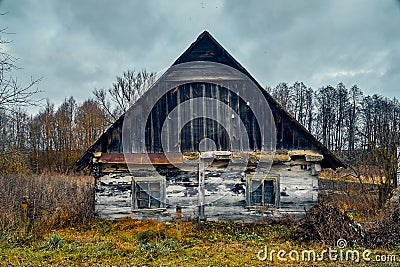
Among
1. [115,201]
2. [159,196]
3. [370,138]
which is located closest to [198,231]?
[159,196]

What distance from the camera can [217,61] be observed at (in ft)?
32.4

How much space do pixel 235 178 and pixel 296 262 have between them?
3.67m

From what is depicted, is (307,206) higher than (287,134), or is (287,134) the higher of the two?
(287,134)

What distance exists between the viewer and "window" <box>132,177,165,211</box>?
9.70 m

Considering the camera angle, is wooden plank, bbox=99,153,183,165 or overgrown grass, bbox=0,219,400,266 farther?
wooden plank, bbox=99,153,183,165

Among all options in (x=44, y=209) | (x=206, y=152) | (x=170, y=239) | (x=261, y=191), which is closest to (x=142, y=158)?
(x=206, y=152)

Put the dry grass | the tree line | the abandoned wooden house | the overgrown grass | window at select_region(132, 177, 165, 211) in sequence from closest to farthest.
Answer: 1. the overgrown grass
2. the dry grass
3. the abandoned wooden house
4. window at select_region(132, 177, 165, 211)
5. the tree line

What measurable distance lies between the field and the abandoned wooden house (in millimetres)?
534

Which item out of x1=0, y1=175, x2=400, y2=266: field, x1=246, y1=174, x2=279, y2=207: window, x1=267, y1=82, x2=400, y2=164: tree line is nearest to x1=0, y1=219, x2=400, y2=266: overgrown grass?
x1=0, y1=175, x2=400, y2=266: field

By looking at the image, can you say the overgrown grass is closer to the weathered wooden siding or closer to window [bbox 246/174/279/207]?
the weathered wooden siding

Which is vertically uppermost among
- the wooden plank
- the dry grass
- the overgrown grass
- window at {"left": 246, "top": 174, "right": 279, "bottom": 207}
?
the wooden plank

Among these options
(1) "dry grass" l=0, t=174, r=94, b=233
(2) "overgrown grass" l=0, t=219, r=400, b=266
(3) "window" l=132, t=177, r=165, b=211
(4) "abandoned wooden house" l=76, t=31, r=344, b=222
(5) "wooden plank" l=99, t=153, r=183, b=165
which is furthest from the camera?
(3) "window" l=132, t=177, r=165, b=211

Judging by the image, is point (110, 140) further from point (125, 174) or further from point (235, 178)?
point (235, 178)

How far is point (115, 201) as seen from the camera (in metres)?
9.71
